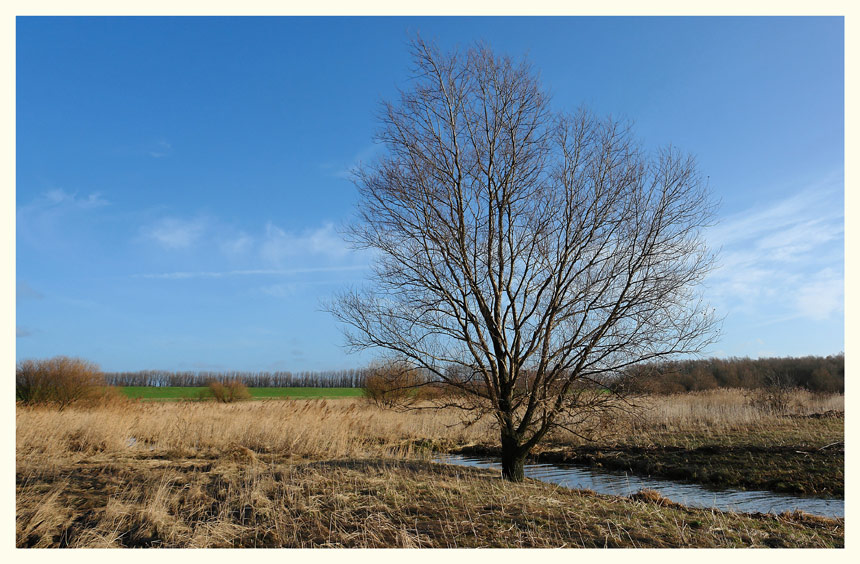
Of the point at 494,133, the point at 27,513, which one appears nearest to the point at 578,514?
Answer: the point at 494,133

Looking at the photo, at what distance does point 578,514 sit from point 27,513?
6.79 metres

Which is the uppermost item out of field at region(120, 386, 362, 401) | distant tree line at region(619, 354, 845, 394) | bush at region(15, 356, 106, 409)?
bush at region(15, 356, 106, 409)

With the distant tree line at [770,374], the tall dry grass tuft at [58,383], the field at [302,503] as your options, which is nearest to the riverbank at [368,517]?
the field at [302,503]

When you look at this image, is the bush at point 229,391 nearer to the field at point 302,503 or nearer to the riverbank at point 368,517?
the field at point 302,503

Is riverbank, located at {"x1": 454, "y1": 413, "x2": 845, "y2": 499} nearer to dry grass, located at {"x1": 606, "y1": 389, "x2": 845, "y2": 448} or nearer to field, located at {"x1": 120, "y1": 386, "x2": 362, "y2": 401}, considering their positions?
dry grass, located at {"x1": 606, "y1": 389, "x2": 845, "y2": 448}

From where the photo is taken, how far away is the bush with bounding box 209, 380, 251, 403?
2941 cm

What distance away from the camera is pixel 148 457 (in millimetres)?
11805

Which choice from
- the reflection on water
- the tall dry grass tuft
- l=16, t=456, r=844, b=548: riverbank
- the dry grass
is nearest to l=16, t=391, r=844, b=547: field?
l=16, t=456, r=844, b=548: riverbank

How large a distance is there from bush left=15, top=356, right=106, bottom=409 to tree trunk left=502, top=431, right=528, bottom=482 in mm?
17099

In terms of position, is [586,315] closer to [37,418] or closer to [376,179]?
[376,179]

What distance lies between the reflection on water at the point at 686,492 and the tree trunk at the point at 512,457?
1.93 metres

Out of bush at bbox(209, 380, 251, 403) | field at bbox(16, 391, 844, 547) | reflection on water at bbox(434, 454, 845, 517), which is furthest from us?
bush at bbox(209, 380, 251, 403)

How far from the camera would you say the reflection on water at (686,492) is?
8.43 m
